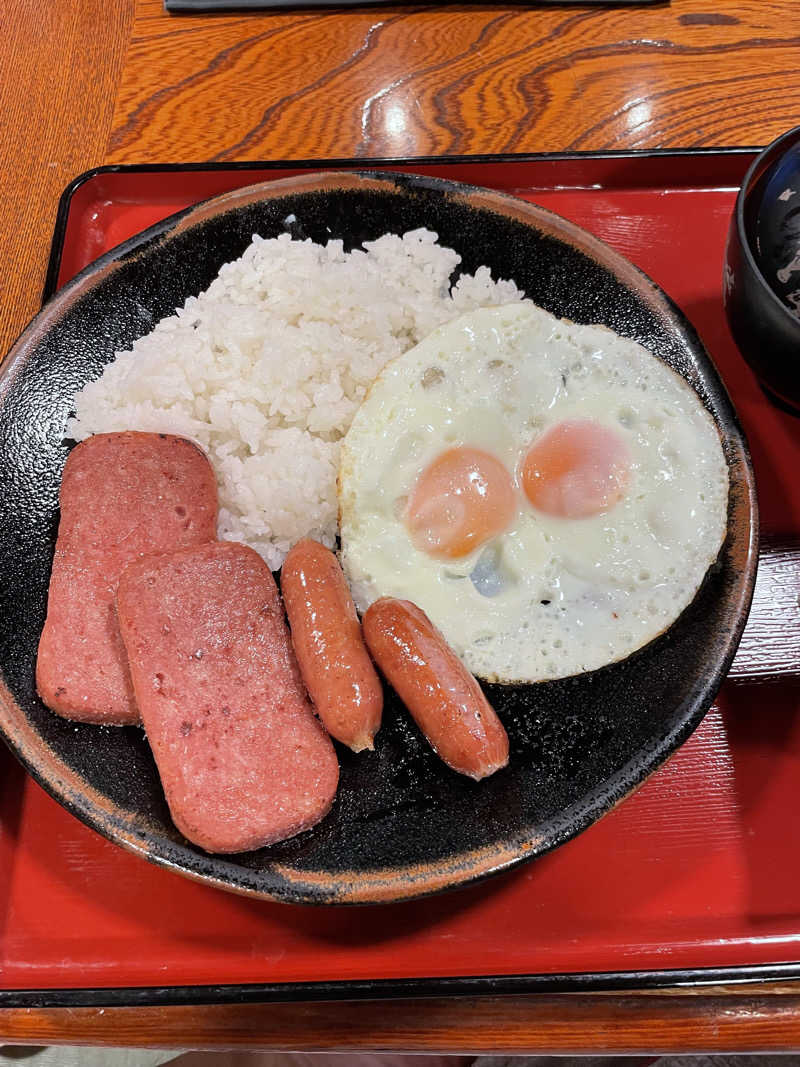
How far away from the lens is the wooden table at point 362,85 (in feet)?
8.90

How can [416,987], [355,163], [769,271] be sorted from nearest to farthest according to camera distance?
1. [416,987]
2. [769,271]
3. [355,163]

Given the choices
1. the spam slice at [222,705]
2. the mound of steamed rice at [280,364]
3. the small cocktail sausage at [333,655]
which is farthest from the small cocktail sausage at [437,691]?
the mound of steamed rice at [280,364]

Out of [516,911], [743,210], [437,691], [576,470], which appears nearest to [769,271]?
[743,210]

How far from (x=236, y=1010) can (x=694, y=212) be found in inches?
94.9

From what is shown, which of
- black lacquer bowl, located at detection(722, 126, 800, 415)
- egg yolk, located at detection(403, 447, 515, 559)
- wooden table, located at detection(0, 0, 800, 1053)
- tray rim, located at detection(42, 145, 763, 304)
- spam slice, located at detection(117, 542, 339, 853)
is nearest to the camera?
spam slice, located at detection(117, 542, 339, 853)

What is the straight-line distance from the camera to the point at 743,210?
2.02 meters

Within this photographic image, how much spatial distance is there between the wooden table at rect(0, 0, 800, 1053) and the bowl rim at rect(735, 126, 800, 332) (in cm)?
70

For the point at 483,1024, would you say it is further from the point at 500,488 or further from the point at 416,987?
the point at 500,488

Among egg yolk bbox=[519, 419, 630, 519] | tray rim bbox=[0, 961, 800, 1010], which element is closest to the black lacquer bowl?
egg yolk bbox=[519, 419, 630, 519]

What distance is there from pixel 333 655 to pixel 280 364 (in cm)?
80

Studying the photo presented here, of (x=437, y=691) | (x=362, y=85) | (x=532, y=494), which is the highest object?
(x=362, y=85)

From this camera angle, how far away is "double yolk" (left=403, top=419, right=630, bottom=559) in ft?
5.83

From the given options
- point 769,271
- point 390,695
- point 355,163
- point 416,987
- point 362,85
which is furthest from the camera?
point 362,85

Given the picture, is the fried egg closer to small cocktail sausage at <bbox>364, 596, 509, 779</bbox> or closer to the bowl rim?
small cocktail sausage at <bbox>364, 596, 509, 779</bbox>
